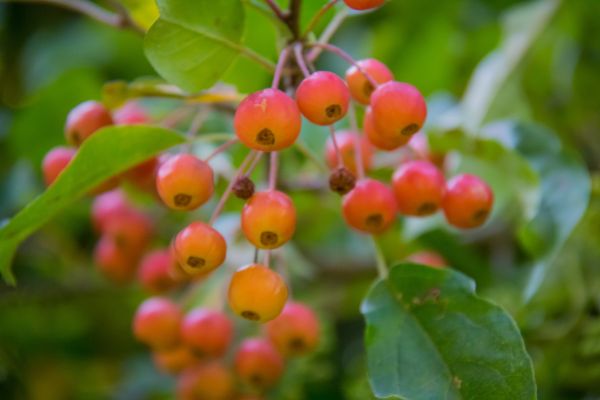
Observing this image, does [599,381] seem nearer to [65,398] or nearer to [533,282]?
[533,282]

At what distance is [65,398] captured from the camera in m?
2.39

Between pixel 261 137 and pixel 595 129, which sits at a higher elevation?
pixel 261 137

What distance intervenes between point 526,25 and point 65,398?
5.99 ft

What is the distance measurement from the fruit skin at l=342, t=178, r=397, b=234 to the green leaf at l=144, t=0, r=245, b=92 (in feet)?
1.00

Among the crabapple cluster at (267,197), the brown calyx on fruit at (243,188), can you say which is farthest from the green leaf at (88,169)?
the brown calyx on fruit at (243,188)

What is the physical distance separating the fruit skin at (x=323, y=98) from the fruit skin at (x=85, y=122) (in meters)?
0.43

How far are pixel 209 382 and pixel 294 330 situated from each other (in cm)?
24

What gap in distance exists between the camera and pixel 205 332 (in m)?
1.51

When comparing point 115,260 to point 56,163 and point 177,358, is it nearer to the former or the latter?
point 177,358

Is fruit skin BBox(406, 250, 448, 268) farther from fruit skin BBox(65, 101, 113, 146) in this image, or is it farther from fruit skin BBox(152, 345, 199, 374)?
fruit skin BBox(65, 101, 113, 146)

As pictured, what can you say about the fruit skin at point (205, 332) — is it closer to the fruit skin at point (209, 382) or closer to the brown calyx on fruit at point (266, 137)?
the fruit skin at point (209, 382)

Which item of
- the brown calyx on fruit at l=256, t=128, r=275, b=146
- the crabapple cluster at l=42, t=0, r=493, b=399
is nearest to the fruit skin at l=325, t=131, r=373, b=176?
the crabapple cluster at l=42, t=0, r=493, b=399

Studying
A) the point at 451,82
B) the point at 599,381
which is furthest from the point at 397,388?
the point at 451,82

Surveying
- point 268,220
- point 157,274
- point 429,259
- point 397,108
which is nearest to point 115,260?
point 157,274
